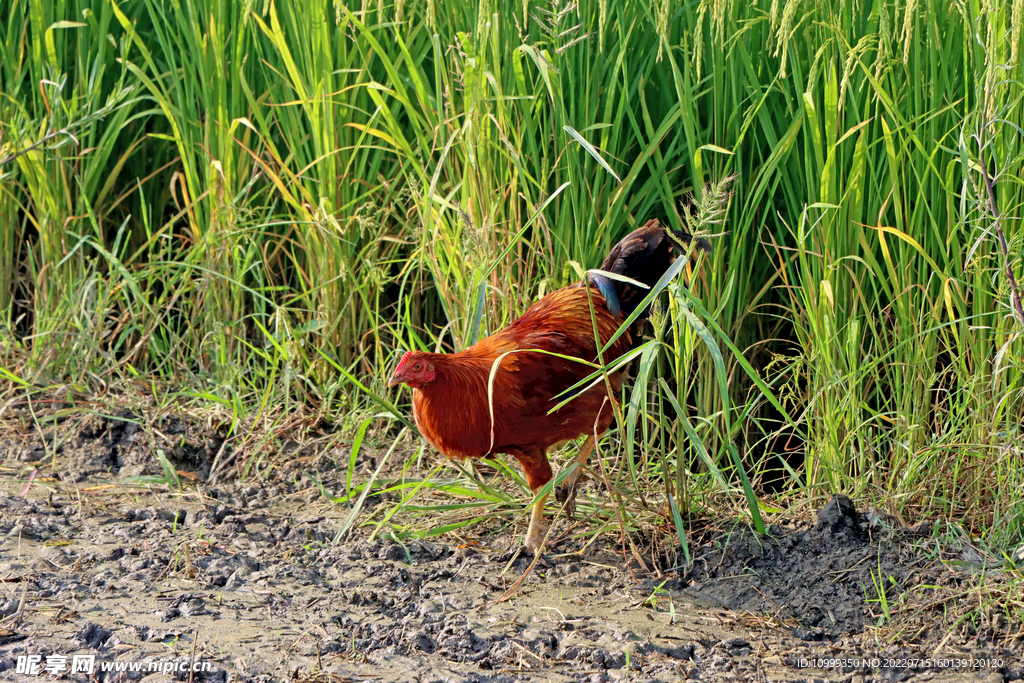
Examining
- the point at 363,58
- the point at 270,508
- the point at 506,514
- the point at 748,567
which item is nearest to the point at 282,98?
the point at 363,58

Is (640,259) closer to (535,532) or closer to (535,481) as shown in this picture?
(535,481)

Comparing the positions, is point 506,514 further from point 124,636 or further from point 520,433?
point 124,636

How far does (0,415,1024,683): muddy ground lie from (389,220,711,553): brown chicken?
0.94 feet

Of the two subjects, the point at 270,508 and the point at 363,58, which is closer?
the point at 270,508

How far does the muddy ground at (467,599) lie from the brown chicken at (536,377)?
0.29 meters

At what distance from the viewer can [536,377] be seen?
2.33 m

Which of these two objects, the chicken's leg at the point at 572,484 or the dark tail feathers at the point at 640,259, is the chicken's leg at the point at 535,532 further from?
the dark tail feathers at the point at 640,259

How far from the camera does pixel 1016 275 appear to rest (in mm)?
2301

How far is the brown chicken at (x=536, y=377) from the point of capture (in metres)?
2.27

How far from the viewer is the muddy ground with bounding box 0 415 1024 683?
6.51 ft

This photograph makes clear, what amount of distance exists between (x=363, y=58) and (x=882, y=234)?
1.62 meters

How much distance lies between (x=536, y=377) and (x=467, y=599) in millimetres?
557

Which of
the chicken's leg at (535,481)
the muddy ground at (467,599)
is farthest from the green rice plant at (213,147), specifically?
the chicken's leg at (535,481)

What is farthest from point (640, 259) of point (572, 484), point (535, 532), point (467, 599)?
point (467, 599)
